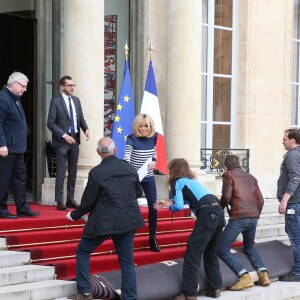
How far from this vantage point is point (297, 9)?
17.9 meters

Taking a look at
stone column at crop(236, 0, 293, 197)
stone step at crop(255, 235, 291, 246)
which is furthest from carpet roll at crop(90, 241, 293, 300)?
stone column at crop(236, 0, 293, 197)

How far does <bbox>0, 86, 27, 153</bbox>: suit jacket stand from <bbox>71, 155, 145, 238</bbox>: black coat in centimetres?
200

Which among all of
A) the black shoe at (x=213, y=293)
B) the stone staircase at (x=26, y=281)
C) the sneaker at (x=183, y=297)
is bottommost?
the black shoe at (x=213, y=293)

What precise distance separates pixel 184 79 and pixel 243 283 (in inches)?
185

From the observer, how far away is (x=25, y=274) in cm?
902

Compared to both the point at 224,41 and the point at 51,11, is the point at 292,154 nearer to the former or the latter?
the point at 51,11

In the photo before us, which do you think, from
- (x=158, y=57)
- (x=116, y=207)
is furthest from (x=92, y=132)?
(x=116, y=207)

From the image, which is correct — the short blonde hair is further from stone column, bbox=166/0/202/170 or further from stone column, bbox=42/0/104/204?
stone column, bbox=166/0/202/170

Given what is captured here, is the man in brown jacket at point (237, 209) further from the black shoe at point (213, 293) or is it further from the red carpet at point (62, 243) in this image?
the red carpet at point (62, 243)

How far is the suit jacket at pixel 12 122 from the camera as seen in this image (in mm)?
10109

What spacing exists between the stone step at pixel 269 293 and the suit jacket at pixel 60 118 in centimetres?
309

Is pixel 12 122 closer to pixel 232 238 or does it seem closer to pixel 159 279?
pixel 159 279

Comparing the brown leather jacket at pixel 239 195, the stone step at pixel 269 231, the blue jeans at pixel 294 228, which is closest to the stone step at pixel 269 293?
the blue jeans at pixel 294 228

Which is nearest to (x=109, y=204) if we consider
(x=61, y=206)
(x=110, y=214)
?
(x=110, y=214)
